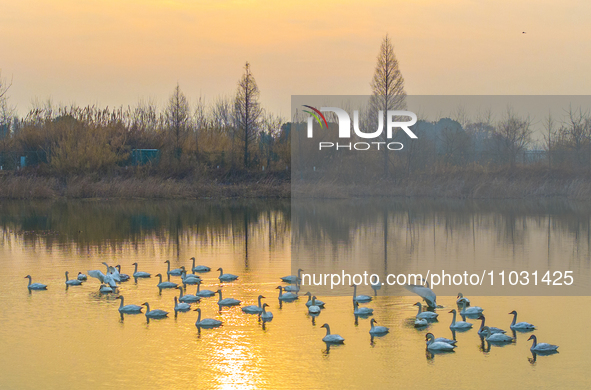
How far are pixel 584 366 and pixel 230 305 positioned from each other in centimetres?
669

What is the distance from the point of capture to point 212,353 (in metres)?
11.3

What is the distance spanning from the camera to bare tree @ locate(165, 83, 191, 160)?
2021 inches

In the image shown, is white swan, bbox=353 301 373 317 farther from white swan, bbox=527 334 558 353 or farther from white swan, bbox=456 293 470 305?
white swan, bbox=527 334 558 353

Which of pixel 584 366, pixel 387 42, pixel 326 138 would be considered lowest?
pixel 584 366

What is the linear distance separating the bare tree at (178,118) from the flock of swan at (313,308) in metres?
34.2

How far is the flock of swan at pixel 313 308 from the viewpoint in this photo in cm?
1176

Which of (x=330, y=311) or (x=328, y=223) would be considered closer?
(x=330, y=311)

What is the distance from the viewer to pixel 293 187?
1837 inches

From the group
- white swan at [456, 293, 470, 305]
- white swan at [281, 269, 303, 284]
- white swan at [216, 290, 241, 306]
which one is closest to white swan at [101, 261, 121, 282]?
white swan at [216, 290, 241, 306]

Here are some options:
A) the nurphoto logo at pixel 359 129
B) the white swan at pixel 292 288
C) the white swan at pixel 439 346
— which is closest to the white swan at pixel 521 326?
the white swan at pixel 439 346

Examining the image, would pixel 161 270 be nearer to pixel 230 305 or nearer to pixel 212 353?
pixel 230 305

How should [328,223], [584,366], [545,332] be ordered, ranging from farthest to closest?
[328,223]
[545,332]
[584,366]

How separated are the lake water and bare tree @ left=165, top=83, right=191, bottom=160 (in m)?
24.9

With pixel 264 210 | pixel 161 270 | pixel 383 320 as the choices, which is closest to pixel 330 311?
pixel 383 320
